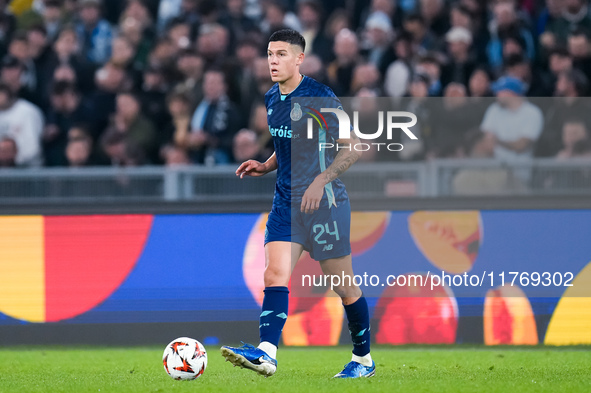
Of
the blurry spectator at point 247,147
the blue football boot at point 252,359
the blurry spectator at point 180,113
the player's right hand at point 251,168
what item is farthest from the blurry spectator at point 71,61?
the blue football boot at point 252,359

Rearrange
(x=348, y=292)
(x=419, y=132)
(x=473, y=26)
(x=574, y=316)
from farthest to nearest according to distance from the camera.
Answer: (x=473, y=26) → (x=419, y=132) → (x=574, y=316) → (x=348, y=292)

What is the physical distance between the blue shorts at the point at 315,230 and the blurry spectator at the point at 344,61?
394 centimetres

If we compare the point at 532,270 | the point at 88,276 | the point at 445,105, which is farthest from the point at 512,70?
the point at 88,276

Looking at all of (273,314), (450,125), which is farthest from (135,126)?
(273,314)

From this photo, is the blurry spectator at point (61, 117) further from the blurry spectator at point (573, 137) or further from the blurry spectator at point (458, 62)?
the blurry spectator at point (573, 137)

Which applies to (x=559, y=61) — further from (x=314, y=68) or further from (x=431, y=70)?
(x=314, y=68)

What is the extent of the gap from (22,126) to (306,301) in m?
3.50

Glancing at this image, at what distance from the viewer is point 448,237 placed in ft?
27.5

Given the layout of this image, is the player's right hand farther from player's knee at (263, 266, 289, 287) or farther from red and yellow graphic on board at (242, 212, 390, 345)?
red and yellow graphic on board at (242, 212, 390, 345)

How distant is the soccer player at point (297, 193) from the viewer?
227 inches

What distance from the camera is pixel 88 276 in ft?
28.0

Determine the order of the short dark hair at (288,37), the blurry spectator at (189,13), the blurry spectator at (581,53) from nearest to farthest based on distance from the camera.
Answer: the short dark hair at (288,37)
the blurry spectator at (581,53)
the blurry spectator at (189,13)

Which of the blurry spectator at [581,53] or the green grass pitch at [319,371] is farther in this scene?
the blurry spectator at [581,53]

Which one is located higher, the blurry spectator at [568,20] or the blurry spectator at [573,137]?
the blurry spectator at [568,20]
